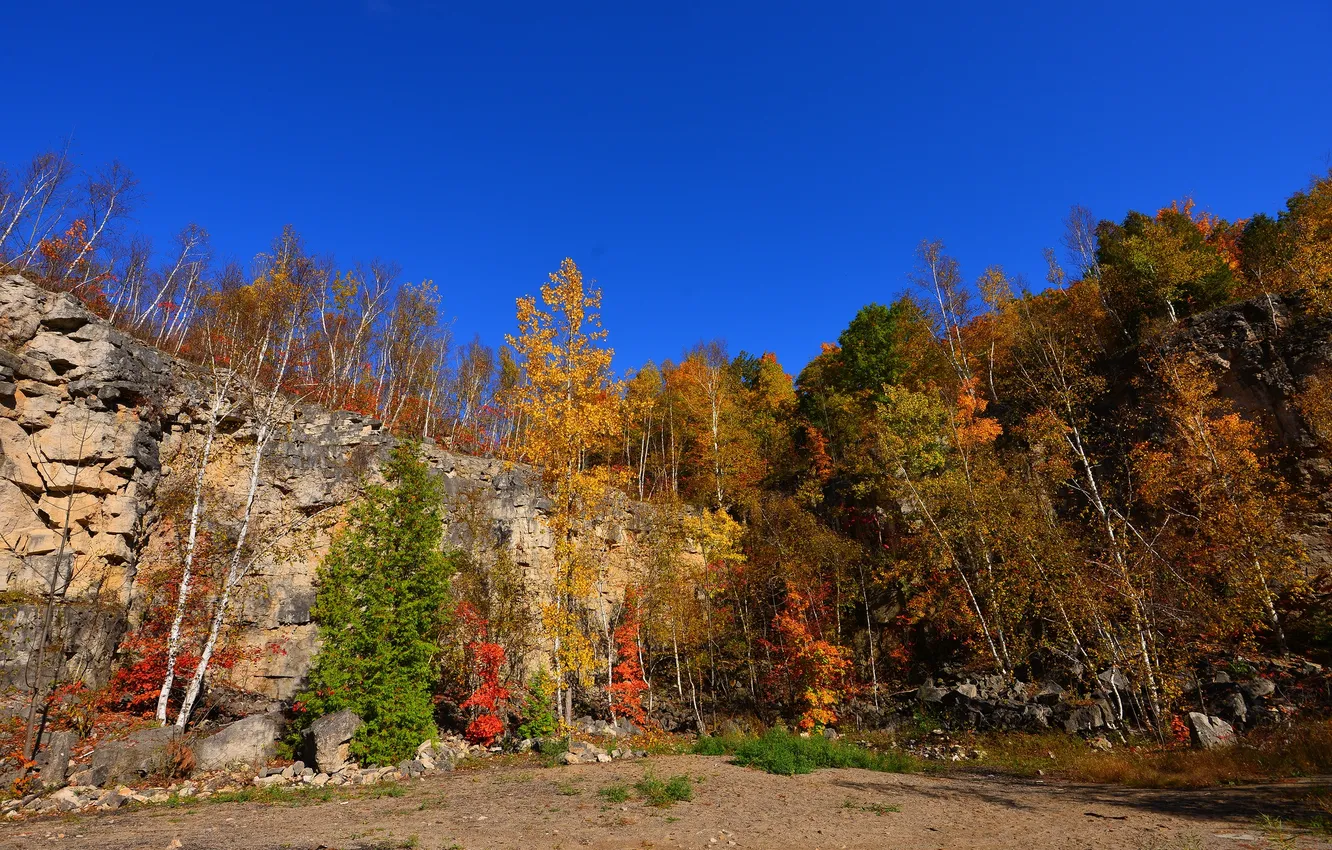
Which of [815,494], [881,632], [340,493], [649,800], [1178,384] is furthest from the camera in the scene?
[815,494]

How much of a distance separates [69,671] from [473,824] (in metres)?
13.8

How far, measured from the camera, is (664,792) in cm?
1025

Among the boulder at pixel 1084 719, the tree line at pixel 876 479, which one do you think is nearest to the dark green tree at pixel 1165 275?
the tree line at pixel 876 479

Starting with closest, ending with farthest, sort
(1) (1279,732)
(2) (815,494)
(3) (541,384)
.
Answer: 1. (1) (1279,732)
2. (3) (541,384)
3. (2) (815,494)

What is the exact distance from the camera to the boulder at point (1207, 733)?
12867 mm

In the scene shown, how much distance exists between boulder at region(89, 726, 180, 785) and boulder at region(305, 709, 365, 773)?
105 inches

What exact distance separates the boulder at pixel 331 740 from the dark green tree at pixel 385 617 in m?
0.20

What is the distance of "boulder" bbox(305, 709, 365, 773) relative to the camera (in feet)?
42.4

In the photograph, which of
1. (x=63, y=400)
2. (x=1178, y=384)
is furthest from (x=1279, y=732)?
(x=63, y=400)

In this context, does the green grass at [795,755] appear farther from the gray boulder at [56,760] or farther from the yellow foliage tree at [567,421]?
the gray boulder at [56,760]

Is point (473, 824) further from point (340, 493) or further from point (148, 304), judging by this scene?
point (148, 304)

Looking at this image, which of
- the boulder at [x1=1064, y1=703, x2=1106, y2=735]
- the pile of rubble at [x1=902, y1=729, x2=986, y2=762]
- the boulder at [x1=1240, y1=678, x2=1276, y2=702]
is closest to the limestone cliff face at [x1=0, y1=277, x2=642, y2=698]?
the pile of rubble at [x1=902, y1=729, x2=986, y2=762]

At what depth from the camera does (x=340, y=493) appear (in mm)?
22516

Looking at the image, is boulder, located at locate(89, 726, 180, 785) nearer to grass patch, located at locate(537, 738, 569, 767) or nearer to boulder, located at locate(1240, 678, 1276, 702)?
grass patch, located at locate(537, 738, 569, 767)
